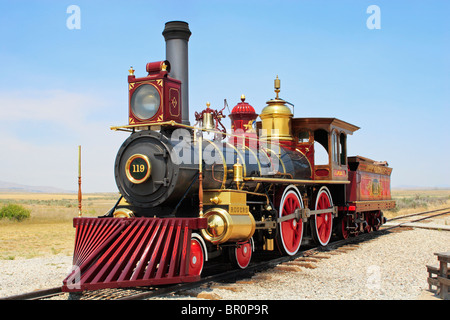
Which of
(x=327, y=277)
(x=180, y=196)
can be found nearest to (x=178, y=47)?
(x=180, y=196)

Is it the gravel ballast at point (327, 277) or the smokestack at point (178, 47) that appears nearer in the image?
the gravel ballast at point (327, 277)

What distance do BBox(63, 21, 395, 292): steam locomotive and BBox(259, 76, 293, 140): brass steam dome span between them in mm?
522

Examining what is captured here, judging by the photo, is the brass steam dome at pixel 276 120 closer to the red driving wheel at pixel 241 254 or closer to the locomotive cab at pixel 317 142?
the locomotive cab at pixel 317 142

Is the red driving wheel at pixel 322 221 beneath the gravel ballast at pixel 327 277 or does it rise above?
above

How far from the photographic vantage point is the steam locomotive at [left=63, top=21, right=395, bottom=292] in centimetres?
659

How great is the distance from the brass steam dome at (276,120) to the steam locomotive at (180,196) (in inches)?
A: 20.6

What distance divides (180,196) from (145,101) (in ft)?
5.25

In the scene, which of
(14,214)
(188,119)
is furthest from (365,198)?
(14,214)

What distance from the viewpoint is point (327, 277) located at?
788 cm

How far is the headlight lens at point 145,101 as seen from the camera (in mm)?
7492

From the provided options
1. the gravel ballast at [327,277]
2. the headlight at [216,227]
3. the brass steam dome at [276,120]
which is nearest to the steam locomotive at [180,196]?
the headlight at [216,227]

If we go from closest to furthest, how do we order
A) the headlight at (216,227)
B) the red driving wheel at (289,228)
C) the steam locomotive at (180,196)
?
the steam locomotive at (180,196) → the headlight at (216,227) → the red driving wheel at (289,228)
